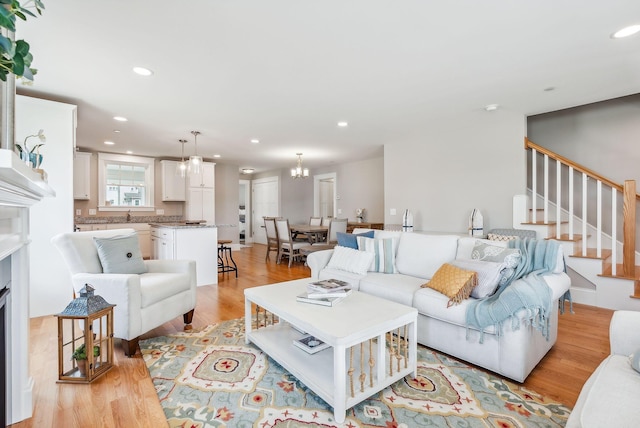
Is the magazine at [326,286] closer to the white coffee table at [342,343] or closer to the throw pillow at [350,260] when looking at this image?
the white coffee table at [342,343]

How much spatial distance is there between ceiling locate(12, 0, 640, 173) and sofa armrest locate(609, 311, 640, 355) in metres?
1.82

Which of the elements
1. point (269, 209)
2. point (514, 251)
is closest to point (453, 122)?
point (514, 251)

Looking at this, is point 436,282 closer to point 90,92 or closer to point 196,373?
point 196,373

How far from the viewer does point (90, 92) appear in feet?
10.6

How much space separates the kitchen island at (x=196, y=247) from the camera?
442 centimetres

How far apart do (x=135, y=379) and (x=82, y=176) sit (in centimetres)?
569

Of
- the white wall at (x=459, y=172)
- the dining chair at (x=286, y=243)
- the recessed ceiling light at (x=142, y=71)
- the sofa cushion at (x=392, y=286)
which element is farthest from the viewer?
the dining chair at (x=286, y=243)

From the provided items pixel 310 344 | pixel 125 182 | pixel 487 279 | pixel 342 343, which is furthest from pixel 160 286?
pixel 125 182

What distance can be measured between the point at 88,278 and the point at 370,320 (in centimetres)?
212

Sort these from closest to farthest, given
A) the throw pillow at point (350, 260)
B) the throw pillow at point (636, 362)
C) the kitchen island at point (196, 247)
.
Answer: the throw pillow at point (636, 362) → the throw pillow at point (350, 260) → the kitchen island at point (196, 247)

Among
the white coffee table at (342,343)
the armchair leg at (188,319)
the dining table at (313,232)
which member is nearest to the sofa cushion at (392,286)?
the white coffee table at (342,343)

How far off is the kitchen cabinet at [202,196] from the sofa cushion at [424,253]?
5.53m

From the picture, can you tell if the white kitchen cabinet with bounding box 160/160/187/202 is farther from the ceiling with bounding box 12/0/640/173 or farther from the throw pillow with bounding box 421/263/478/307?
the throw pillow with bounding box 421/263/478/307

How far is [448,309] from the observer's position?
2.21 m
